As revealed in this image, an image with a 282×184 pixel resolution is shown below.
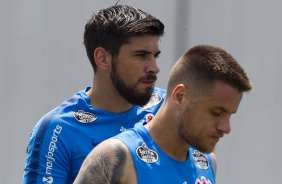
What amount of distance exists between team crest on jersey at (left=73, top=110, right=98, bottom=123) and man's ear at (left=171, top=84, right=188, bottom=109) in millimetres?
682

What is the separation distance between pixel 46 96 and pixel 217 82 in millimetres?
1955

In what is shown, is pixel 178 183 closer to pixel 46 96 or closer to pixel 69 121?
pixel 69 121

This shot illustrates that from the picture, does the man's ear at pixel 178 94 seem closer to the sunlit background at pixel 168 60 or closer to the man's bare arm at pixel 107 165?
the man's bare arm at pixel 107 165

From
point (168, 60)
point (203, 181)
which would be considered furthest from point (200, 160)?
point (168, 60)

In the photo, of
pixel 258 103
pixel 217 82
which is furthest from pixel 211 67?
pixel 258 103

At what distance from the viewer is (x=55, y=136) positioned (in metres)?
3.68

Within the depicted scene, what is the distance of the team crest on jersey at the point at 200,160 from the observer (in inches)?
131

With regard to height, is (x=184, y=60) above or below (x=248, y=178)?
above

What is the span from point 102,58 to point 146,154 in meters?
0.91

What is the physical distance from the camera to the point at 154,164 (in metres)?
3.12

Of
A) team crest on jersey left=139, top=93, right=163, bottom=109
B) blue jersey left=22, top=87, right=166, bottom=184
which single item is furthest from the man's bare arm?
team crest on jersey left=139, top=93, right=163, bottom=109

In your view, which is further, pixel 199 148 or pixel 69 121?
pixel 69 121

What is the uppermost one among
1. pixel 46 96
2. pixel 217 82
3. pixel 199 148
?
pixel 217 82

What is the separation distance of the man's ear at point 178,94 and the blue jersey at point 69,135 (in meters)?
0.61
